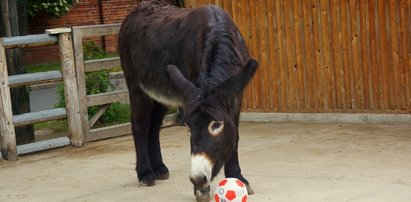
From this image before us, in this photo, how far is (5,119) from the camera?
996 cm

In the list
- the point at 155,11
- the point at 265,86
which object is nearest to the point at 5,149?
the point at 155,11

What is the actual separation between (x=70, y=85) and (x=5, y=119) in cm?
107

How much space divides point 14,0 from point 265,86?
365cm

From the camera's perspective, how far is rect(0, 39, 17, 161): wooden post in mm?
9914

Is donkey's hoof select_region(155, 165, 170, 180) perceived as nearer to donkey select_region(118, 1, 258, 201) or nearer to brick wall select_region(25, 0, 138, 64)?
donkey select_region(118, 1, 258, 201)

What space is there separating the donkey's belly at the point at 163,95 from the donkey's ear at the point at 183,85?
656mm

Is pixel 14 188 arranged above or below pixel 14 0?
below

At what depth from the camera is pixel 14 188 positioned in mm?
8383

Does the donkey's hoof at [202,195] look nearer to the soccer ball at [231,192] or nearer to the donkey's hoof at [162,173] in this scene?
the soccer ball at [231,192]

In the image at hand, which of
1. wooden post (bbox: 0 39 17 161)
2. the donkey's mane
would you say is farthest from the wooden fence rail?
the donkey's mane

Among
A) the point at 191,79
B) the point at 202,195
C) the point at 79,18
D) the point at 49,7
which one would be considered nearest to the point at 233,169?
the point at 202,195

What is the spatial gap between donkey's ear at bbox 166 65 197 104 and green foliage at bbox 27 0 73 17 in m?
18.3

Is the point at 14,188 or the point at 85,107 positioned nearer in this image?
the point at 14,188

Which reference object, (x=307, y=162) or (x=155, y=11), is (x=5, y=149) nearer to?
(x=155, y=11)
